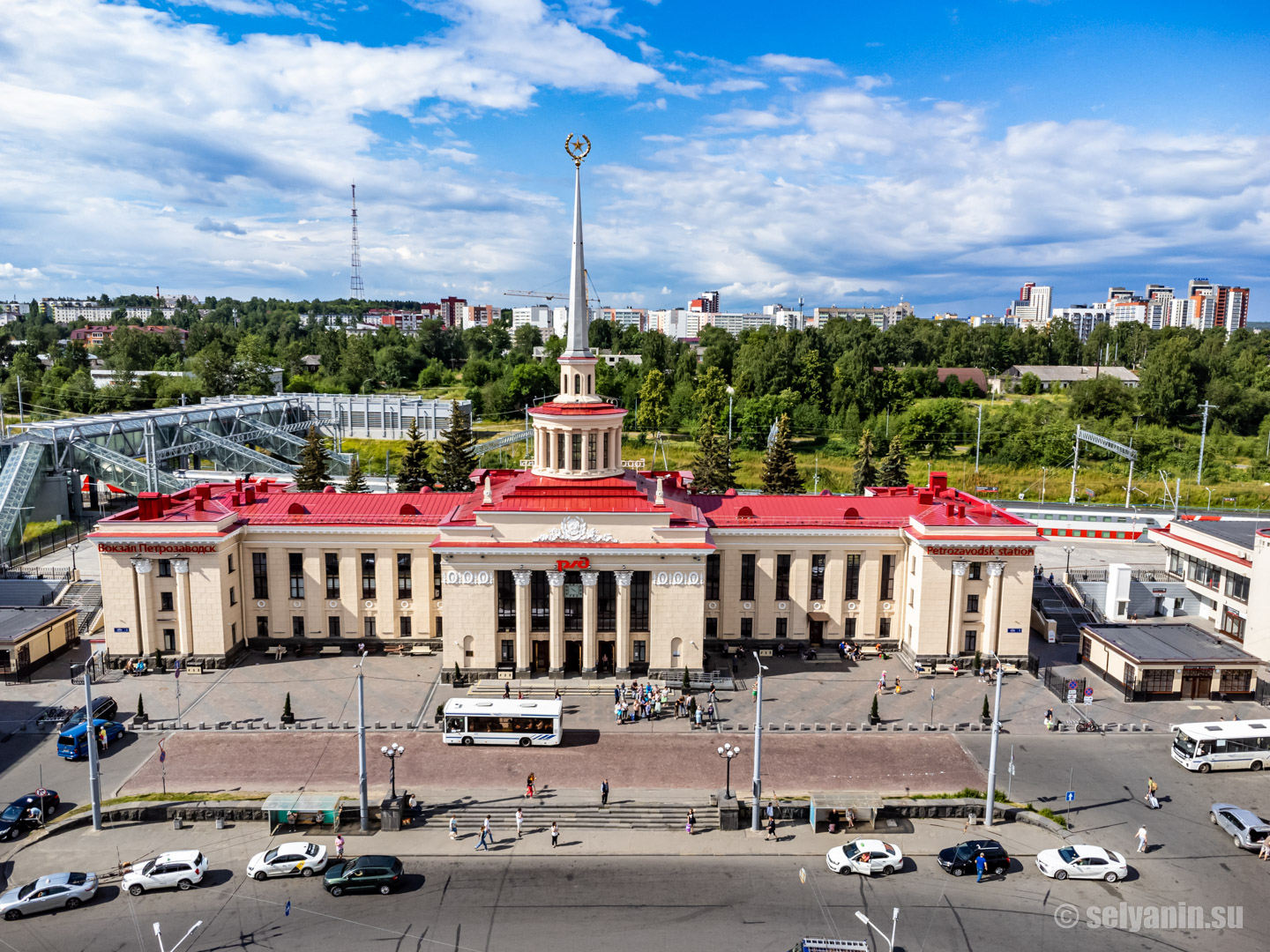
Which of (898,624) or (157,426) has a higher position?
(157,426)

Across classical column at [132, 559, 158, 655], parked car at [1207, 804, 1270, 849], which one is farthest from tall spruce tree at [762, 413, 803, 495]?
classical column at [132, 559, 158, 655]

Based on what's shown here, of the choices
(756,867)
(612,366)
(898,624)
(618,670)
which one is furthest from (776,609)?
(612,366)

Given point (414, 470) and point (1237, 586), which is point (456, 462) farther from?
point (1237, 586)

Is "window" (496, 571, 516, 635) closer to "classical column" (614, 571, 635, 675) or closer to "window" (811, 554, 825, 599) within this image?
"classical column" (614, 571, 635, 675)

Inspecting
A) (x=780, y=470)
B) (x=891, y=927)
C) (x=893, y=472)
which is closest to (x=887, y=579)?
(x=780, y=470)

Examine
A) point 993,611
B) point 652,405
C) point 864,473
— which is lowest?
point 993,611

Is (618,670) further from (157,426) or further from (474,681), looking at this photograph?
(157,426)
